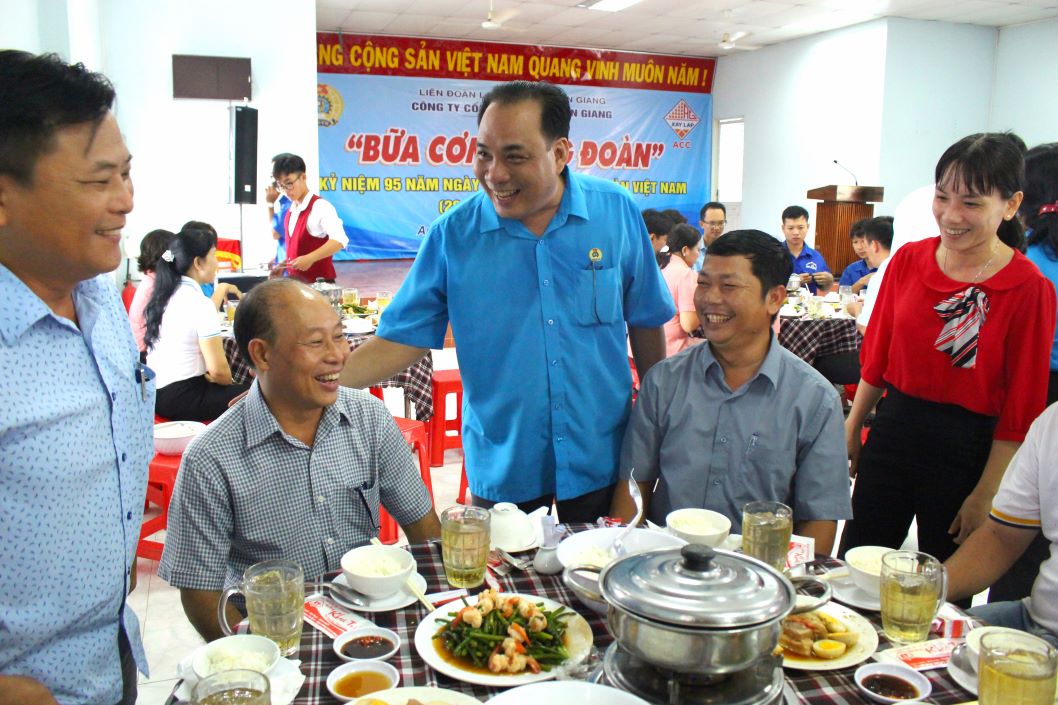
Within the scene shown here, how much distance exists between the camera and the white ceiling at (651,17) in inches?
337

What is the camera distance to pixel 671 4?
866 cm

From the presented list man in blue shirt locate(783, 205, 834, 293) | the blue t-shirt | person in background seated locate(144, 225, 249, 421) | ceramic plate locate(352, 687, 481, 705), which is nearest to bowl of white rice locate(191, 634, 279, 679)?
ceramic plate locate(352, 687, 481, 705)

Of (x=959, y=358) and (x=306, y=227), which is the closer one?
(x=959, y=358)

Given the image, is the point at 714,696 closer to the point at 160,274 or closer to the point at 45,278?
the point at 45,278

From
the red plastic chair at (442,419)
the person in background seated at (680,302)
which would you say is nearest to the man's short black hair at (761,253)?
the person in background seated at (680,302)

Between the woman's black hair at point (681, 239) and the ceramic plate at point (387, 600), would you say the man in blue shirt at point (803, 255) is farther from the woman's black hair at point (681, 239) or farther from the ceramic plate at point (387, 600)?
the ceramic plate at point (387, 600)

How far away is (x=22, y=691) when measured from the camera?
1.21 metres

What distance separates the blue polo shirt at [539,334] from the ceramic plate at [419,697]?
977 mm

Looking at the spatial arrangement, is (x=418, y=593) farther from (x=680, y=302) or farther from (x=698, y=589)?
(x=680, y=302)

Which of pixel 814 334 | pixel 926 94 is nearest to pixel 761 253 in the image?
pixel 814 334

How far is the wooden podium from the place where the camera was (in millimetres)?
8523

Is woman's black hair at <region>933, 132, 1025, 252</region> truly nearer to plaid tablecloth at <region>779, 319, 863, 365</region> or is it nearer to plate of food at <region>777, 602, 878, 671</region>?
Result: plate of food at <region>777, 602, 878, 671</region>

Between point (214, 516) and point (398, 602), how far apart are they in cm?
50

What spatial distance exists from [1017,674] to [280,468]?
1361 millimetres
